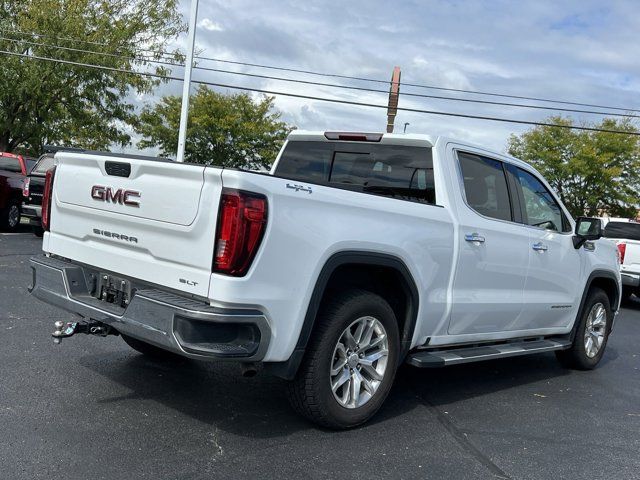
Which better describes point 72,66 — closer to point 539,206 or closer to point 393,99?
point 393,99

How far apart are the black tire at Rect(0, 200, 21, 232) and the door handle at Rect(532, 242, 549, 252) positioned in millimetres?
12632

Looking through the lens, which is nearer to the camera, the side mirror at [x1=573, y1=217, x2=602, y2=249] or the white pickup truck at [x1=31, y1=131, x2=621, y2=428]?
the white pickup truck at [x1=31, y1=131, x2=621, y2=428]

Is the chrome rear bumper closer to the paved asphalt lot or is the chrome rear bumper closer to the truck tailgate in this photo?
the truck tailgate

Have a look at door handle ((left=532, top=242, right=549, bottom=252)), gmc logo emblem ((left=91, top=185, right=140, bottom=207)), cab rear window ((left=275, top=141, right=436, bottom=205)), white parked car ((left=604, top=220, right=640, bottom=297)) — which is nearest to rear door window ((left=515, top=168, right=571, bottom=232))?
door handle ((left=532, top=242, right=549, bottom=252))

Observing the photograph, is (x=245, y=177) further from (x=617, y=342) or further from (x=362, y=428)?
(x=617, y=342)

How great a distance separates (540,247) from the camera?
5723 mm

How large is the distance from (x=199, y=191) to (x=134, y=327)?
84 centimetres

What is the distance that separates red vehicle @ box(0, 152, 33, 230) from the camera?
48.5ft

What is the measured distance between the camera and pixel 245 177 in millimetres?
3475

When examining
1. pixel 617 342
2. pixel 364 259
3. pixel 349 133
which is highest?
pixel 349 133

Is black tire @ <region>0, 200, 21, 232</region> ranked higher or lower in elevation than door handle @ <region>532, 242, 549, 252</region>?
lower

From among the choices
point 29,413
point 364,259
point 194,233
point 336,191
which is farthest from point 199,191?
point 29,413

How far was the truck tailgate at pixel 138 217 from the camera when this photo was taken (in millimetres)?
3594

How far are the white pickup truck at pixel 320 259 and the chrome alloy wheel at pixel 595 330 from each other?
95cm
